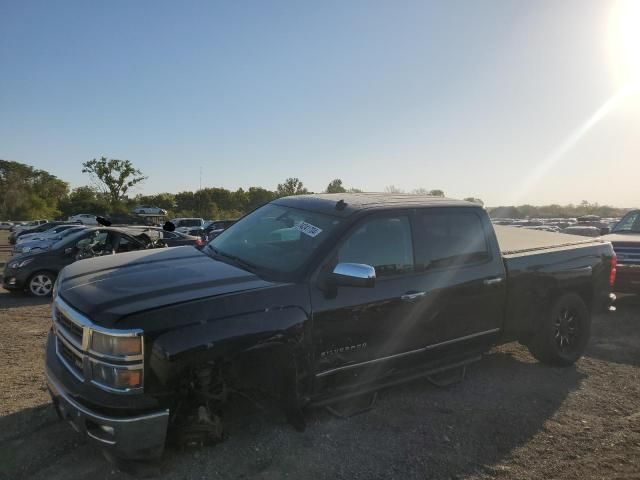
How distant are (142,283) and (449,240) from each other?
2681 millimetres

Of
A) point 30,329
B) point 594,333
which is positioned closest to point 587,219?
point 594,333

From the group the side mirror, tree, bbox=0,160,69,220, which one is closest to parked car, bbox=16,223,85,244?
the side mirror

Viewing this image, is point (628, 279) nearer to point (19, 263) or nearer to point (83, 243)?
point (83, 243)

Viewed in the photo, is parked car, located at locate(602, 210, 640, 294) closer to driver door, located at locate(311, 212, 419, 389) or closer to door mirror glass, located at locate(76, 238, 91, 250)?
driver door, located at locate(311, 212, 419, 389)

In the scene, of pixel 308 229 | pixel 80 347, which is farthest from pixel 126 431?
pixel 308 229

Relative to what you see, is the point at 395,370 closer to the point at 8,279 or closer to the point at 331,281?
the point at 331,281

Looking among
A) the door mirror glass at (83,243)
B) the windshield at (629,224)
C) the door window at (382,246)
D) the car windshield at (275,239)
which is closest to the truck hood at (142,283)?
the car windshield at (275,239)

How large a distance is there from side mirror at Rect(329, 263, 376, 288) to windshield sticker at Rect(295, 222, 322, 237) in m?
0.52

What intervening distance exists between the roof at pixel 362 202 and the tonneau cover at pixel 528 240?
61cm

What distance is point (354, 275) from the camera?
→ 10.7 ft

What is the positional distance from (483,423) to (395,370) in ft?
2.92

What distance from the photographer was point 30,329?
6836mm

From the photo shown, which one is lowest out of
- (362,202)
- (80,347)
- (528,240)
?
(80,347)

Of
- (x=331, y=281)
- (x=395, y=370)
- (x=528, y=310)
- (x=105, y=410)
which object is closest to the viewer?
(x=105, y=410)
